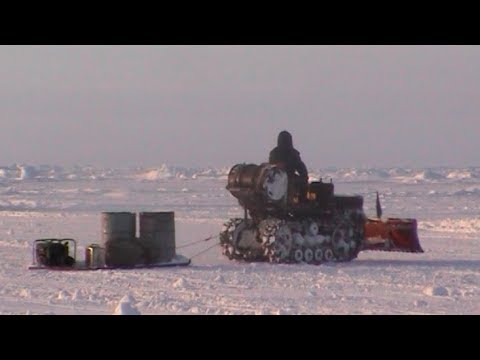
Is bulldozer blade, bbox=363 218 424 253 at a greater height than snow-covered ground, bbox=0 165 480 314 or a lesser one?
greater

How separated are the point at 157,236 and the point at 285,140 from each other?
307cm

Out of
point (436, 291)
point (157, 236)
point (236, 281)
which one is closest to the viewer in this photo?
point (436, 291)

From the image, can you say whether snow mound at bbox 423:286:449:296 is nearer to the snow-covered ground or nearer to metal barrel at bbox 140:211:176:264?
the snow-covered ground

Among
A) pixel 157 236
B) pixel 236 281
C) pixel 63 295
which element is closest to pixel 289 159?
pixel 157 236

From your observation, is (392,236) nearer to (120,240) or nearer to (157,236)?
(157,236)

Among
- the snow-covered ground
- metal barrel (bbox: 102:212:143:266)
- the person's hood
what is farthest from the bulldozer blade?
metal barrel (bbox: 102:212:143:266)

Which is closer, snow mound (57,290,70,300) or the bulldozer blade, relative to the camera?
snow mound (57,290,70,300)

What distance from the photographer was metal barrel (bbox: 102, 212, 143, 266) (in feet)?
57.9

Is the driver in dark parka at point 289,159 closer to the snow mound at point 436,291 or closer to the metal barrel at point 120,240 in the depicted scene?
the metal barrel at point 120,240

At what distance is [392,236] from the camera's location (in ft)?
68.1

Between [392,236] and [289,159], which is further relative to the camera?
[392,236]

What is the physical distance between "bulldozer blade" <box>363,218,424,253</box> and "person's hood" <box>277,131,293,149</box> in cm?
283

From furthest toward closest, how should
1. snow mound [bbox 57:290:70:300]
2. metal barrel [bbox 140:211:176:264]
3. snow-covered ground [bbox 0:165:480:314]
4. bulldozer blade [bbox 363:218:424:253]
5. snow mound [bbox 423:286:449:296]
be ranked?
bulldozer blade [bbox 363:218:424:253] → metal barrel [bbox 140:211:176:264] → snow mound [bbox 423:286:449:296] → snow mound [bbox 57:290:70:300] → snow-covered ground [bbox 0:165:480:314]

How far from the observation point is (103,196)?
5884 cm
